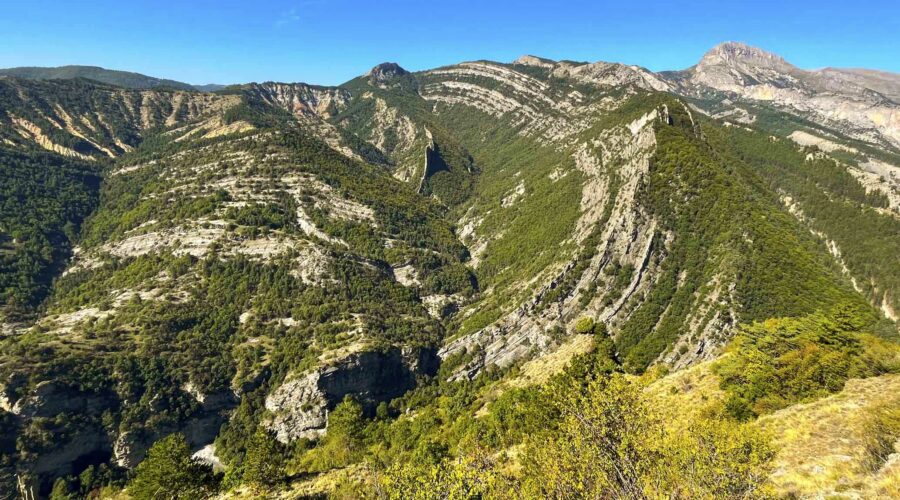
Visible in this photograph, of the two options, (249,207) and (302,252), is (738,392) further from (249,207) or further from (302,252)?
(249,207)

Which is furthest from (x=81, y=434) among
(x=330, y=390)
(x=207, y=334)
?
(x=330, y=390)

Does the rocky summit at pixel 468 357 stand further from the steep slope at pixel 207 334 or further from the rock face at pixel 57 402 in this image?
the steep slope at pixel 207 334

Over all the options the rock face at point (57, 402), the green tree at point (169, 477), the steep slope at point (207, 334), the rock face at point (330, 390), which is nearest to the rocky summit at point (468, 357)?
the green tree at point (169, 477)

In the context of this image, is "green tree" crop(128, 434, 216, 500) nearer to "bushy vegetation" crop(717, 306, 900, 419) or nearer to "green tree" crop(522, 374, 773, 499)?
"green tree" crop(522, 374, 773, 499)

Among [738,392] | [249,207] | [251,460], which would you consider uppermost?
[249,207]

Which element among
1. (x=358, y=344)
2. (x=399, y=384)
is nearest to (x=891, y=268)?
(x=399, y=384)

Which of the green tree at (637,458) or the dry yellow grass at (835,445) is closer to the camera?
the green tree at (637,458)

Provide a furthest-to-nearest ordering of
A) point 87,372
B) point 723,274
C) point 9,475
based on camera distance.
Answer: point 723,274
point 87,372
point 9,475
